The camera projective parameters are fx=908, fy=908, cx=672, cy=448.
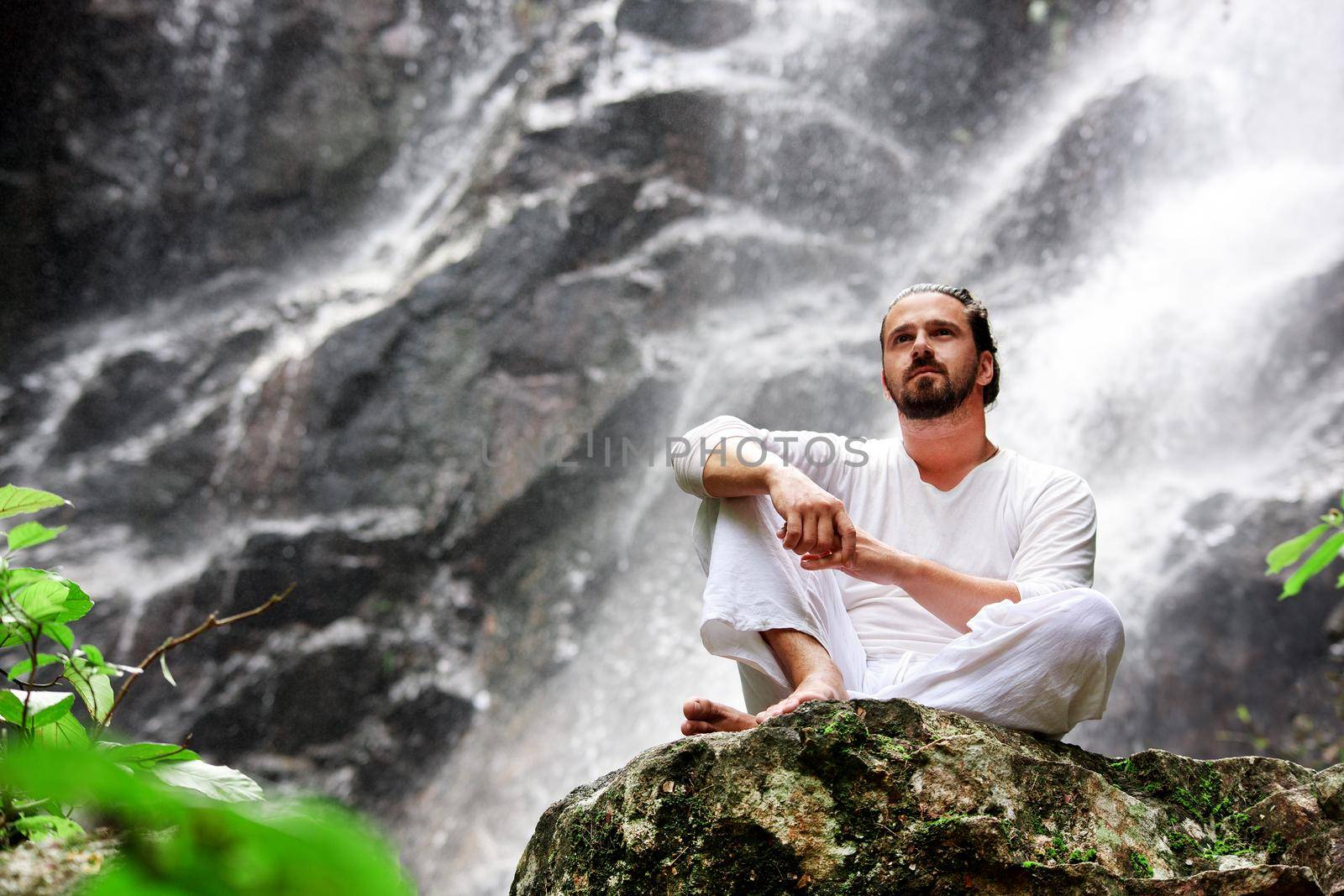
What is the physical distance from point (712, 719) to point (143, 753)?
3.39ft

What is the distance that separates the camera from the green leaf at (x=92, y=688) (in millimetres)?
1245

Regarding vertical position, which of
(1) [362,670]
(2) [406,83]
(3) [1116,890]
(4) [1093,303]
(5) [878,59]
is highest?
(5) [878,59]

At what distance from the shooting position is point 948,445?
7.72 feet

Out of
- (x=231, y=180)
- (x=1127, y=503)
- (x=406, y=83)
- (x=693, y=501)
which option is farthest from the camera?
(x=406, y=83)

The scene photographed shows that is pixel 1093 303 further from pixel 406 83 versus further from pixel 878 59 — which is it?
pixel 406 83

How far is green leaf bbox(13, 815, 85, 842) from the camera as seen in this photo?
3.07 ft

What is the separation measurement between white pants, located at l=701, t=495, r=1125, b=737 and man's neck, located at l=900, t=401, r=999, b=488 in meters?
0.44

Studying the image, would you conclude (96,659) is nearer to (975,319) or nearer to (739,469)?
(739,469)

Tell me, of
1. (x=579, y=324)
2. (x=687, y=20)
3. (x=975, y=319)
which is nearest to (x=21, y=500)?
(x=975, y=319)

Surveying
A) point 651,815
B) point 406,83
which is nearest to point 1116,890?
point 651,815

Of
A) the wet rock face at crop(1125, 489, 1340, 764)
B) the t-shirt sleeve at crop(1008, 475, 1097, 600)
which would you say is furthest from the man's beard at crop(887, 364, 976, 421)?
the wet rock face at crop(1125, 489, 1340, 764)

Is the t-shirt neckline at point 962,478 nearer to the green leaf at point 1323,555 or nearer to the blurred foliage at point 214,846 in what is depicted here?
the green leaf at point 1323,555

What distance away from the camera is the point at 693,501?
8.07 meters

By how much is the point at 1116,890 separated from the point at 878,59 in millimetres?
10969
